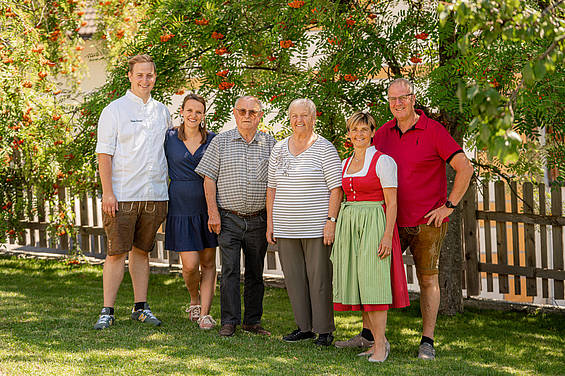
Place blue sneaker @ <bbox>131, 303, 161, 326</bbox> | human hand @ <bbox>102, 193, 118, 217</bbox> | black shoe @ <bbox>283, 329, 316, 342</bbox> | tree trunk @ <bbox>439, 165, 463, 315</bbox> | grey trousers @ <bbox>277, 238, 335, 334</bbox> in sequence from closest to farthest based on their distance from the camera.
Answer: grey trousers @ <bbox>277, 238, 335, 334</bbox>, black shoe @ <bbox>283, 329, 316, 342</bbox>, human hand @ <bbox>102, 193, 118, 217</bbox>, blue sneaker @ <bbox>131, 303, 161, 326</bbox>, tree trunk @ <bbox>439, 165, 463, 315</bbox>

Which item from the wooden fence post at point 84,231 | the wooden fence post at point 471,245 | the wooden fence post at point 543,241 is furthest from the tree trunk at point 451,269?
the wooden fence post at point 84,231

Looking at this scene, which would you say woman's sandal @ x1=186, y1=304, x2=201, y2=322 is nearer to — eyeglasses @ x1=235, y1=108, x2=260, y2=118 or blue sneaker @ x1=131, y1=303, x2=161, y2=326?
blue sneaker @ x1=131, y1=303, x2=161, y2=326

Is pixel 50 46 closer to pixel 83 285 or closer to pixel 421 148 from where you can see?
pixel 83 285

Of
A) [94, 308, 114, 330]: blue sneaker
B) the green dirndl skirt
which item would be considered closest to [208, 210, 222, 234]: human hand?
the green dirndl skirt

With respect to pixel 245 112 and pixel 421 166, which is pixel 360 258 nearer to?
pixel 421 166

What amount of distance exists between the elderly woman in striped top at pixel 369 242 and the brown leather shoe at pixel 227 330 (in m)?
0.95

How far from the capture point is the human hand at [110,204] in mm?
5328

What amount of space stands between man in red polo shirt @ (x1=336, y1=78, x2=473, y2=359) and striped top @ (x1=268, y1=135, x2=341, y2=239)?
45 centimetres

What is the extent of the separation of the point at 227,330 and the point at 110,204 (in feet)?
4.38

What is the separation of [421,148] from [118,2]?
635 cm

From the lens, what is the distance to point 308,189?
4.94 metres

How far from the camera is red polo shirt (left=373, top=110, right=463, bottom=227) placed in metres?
4.67

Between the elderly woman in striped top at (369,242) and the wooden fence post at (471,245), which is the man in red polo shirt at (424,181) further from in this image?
the wooden fence post at (471,245)

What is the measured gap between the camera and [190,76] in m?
6.55
